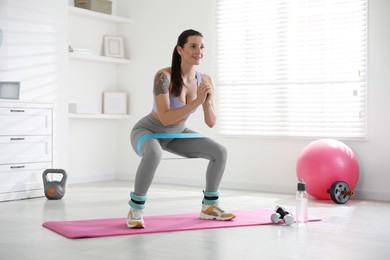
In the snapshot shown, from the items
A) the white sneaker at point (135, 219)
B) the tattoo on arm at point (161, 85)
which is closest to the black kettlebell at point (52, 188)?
the white sneaker at point (135, 219)

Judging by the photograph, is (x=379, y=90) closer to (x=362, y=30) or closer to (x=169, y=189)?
(x=362, y=30)

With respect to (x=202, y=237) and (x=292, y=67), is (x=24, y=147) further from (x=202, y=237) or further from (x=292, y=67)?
(x=292, y=67)

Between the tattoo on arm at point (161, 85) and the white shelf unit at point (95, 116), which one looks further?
the white shelf unit at point (95, 116)

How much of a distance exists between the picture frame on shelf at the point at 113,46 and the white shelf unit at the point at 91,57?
0.07 m

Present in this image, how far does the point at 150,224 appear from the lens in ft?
11.8

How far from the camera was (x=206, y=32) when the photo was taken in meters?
6.02

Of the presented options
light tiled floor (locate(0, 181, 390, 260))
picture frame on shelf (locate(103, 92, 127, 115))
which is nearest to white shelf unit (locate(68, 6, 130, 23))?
picture frame on shelf (locate(103, 92, 127, 115))

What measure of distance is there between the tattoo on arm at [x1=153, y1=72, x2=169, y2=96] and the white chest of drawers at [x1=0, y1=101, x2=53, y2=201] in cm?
180

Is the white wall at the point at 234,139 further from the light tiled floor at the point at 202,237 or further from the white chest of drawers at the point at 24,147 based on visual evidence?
the white chest of drawers at the point at 24,147

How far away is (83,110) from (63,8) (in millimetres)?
1077

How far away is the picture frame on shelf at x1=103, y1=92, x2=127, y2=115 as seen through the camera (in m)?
6.46

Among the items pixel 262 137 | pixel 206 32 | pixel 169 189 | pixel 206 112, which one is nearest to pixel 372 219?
pixel 206 112

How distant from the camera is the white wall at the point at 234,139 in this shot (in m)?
5.03

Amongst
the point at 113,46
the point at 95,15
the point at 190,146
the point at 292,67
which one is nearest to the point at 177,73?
the point at 190,146
